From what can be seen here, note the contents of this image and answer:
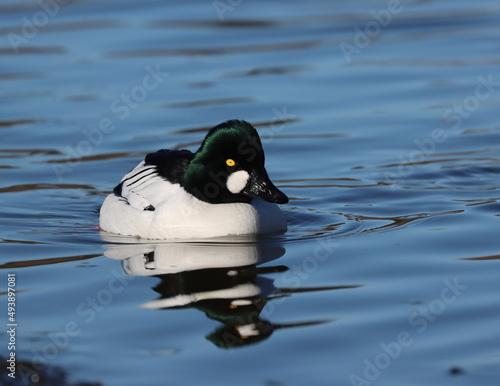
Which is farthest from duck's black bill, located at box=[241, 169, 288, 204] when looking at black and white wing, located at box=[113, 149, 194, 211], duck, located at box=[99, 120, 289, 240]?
black and white wing, located at box=[113, 149, 194, 211]

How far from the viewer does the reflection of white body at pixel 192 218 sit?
9.76 meters

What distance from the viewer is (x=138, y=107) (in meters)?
16.0

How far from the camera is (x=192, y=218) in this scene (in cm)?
980

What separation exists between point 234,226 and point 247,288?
68.3 inches

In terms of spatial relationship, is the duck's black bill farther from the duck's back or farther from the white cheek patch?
the duck's back

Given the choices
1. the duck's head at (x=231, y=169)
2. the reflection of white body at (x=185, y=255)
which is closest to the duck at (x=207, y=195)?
the duck's head at (x=231, y=169)

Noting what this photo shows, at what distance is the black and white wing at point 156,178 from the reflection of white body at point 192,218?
0.09 feet

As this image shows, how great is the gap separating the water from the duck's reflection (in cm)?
3

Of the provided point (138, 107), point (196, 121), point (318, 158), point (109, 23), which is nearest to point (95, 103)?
point (138, 107)

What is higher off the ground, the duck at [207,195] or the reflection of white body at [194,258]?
the duck at [207,195]

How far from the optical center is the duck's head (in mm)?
9328

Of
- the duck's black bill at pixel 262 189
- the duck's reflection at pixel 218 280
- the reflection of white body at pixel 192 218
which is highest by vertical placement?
the duck's black bill at pixel 262 189

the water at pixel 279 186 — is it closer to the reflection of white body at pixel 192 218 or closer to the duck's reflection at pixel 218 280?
the duck's reflection at pixel 218 280

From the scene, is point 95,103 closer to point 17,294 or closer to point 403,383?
point 17,294
